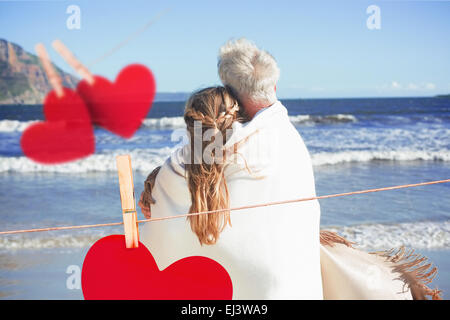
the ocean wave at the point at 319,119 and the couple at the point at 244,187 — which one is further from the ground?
the couple at the point at 244,187

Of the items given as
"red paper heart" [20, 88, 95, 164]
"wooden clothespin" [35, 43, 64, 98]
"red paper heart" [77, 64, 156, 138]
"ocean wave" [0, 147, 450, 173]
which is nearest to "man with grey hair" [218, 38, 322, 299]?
"wooden clothespin" [35, 43, 64, 98]

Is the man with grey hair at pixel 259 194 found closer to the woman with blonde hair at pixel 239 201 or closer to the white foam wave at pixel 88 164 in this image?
the woman with blonde hair at pixel 239 201

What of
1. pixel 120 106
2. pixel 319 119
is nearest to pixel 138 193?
pixel 120 106

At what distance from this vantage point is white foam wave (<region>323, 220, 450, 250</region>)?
3855mm

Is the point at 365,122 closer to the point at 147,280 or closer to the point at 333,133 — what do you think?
the point at 333,133

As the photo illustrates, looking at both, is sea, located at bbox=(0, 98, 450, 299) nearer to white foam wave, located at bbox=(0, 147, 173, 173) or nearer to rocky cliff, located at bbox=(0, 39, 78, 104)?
white foam wave, located at bbox=(0, 147, 173, 173)

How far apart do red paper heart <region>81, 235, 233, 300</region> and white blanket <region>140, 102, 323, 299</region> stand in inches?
2.4

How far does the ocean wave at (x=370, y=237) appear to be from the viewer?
3.86 metres

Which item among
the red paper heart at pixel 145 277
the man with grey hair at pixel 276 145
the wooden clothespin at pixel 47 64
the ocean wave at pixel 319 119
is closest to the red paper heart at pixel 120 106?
the wooden clothespin at pixel 47 64

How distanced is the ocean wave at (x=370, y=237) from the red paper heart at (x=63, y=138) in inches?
182

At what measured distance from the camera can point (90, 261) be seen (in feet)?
5.85

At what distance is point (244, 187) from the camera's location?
1.79 m

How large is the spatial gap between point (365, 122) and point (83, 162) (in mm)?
10963
